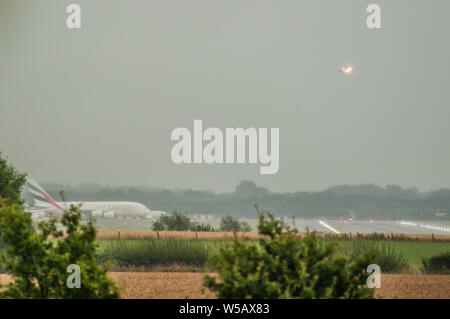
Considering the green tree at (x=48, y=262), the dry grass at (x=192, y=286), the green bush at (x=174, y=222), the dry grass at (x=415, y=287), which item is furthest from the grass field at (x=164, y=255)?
the green bush at (x=174, y=222)

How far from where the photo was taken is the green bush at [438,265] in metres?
8.22

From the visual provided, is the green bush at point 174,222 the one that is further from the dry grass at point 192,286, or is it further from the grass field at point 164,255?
the dry grass at point 192,286

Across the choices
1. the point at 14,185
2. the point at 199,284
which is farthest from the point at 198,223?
the point at 199,284

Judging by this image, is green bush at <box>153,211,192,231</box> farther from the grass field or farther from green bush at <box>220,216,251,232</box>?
the grass field

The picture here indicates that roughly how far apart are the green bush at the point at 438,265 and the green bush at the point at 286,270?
16.7 ft

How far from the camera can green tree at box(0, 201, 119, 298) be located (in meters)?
3.83

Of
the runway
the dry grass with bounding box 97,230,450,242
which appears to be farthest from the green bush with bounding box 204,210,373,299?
the dry grass with bounding box 97,230,450,242

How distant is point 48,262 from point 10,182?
651cm

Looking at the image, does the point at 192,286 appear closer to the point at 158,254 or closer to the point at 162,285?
the point at 162,285

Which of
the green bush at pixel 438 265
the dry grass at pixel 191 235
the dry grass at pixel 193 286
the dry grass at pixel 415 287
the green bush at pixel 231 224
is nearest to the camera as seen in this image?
the dry grass at pixel 193 286

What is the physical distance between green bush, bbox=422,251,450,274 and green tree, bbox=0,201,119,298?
236 inches

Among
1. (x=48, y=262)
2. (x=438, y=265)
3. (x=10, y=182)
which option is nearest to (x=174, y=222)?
(x=10, y=182)
